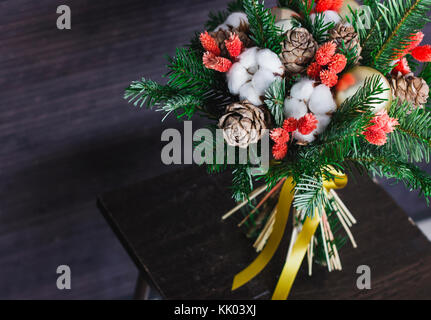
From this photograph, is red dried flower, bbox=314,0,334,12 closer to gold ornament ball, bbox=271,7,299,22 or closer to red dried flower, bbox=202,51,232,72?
gold ornament ball, bbox=271,7,299,22

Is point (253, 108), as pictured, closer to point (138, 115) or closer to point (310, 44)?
point (310, 44)

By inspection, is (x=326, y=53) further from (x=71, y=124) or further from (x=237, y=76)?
(x=71, y=124)

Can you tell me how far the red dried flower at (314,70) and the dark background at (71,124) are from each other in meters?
0.42

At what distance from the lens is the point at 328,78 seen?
65 centimetres

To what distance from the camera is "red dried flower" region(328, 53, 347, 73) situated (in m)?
0.64

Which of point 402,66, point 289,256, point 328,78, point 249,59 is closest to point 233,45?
point 249,59

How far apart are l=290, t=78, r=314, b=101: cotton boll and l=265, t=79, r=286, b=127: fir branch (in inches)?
0.6

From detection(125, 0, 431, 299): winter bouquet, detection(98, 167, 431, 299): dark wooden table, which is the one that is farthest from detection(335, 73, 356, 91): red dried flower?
detection(98, 167, 431, 299): dark wooden table

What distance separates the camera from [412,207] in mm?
1660

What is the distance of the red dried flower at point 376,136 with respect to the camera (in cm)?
64

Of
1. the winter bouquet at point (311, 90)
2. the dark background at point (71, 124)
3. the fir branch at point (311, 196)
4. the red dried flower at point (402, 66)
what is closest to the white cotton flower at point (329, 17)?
the winter bouquet at point (311, 90)

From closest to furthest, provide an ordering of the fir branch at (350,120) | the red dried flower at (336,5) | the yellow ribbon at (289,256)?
the fir branch at (350,120) < the red dried flower at (336,5) < the yellow ribbon at (289,256)

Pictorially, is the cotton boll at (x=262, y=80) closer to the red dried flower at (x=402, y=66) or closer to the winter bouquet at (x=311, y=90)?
the winter bouquet at (x=311, y=90)
